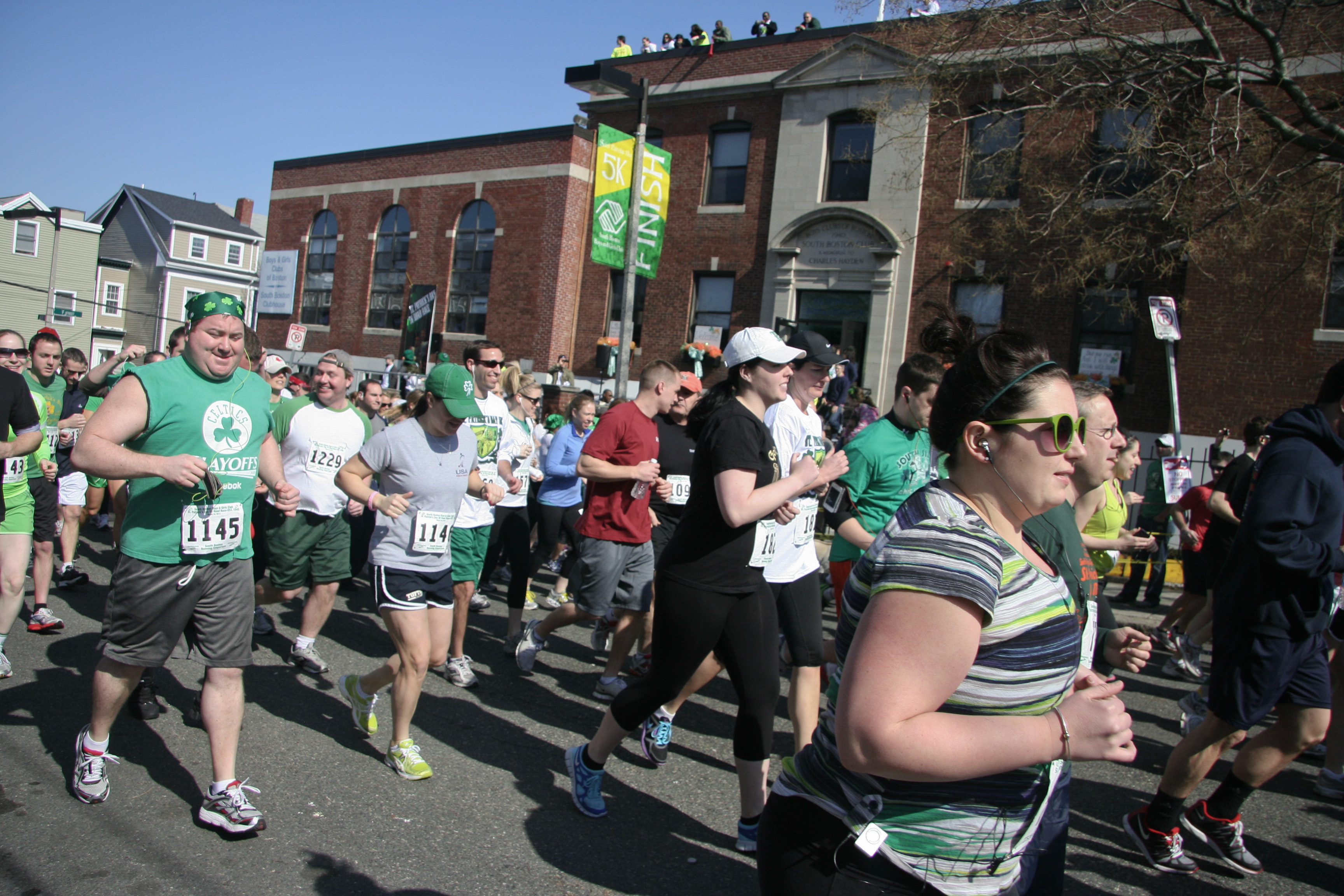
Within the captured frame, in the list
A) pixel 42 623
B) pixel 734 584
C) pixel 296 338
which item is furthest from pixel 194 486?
pixel 296 338

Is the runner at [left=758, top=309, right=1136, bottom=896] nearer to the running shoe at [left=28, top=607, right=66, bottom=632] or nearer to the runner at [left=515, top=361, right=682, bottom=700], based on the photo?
the runner at [left=515, top=361, right=682, bottom=700]

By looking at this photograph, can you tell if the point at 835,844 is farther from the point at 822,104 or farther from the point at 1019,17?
the point at 822,104

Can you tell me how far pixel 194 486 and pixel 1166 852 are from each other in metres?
4.37

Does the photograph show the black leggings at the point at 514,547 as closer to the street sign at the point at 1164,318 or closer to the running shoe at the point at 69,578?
the running shoe at the point at 69,578

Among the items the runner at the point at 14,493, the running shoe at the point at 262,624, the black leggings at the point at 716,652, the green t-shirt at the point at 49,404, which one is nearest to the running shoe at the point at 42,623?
the runner at the point at 14,493

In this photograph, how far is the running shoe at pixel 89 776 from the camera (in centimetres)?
375

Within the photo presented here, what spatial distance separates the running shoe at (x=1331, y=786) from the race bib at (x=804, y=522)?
323cm

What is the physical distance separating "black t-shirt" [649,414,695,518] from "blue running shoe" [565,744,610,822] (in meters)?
2.34

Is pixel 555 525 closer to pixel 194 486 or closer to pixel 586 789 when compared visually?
pixel 586 789

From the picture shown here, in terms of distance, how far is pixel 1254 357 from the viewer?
1688cm

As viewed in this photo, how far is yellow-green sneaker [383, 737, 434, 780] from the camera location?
4.29 m

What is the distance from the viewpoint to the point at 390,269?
30.0 metres

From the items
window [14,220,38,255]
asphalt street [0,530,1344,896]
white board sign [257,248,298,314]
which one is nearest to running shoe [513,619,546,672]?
asphalt street [0,530,1344,896]

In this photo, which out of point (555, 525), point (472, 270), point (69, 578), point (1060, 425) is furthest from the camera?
point (472, 270)
